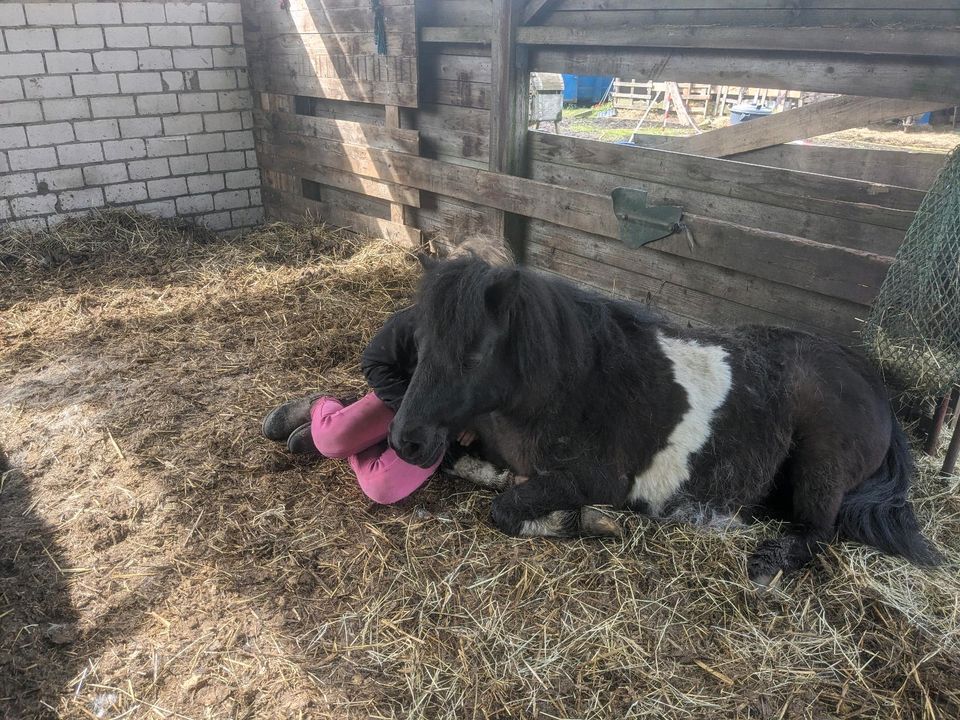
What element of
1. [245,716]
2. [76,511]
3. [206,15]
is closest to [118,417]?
[76,511]

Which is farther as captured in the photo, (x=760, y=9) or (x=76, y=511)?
(x=760, y=9)

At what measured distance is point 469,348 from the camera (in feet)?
7.96

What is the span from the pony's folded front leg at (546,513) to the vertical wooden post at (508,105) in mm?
2685

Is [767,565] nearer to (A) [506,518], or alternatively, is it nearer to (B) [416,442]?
(A) [506,518]

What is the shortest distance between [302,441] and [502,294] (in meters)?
1.37

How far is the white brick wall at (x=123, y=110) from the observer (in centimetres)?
614

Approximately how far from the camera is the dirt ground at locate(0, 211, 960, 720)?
7.09 feet

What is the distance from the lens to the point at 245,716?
2.06 m

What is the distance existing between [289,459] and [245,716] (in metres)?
1.42

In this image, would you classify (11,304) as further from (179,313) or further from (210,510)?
(210,510)

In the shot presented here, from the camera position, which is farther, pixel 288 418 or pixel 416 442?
pixel 288 418

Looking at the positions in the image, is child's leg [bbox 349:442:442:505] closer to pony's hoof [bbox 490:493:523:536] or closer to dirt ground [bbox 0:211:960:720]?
dirt ground [bbox 0:211:960:720]

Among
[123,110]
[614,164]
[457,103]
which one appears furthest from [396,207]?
[123,110]

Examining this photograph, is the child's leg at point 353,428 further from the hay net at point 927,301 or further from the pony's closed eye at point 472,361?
the hay net at point 927,301
